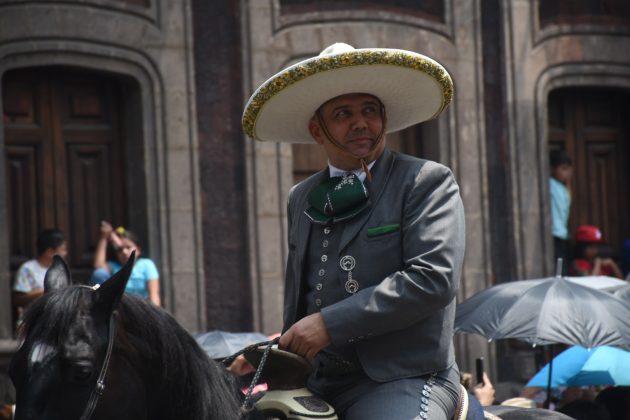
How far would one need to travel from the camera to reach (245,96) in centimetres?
1407

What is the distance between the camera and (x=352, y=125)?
5230 millimetres

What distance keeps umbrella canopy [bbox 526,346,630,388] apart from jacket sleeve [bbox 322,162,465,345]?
15.0ft

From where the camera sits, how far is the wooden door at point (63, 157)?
1343cm

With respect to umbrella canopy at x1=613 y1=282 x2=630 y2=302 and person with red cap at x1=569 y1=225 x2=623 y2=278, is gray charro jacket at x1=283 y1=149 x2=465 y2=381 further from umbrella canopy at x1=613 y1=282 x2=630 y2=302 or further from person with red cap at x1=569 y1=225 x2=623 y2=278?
person with red cap at x1=569 y1=225 x2=623 y2=278

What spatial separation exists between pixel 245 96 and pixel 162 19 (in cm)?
113

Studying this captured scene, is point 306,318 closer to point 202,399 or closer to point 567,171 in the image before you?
point 202,399

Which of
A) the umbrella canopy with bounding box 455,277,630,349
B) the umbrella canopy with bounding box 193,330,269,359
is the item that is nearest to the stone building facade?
the umbrella canopy with bounding box 193,330,269,359

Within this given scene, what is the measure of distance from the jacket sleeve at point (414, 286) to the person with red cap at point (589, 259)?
10.4 meters

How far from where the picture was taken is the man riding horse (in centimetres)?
481

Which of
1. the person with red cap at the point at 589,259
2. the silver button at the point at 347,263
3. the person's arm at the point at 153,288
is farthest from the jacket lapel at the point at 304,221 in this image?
the person with red cap at the point at 589,259

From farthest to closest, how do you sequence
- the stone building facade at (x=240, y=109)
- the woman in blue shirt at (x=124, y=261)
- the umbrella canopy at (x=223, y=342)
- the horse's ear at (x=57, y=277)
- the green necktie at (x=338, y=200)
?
1. the stone building facade at (x=240, y=109)
2. the woman in blue shirt at (x=124, y=261)
3. the umbrella canopy at (x=223, y=342)
4. the green necktie at (x=338, y=200)
5. the horse's ear at (x=57, y=277)

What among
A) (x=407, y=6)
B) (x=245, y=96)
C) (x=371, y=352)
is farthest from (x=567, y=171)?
(x=371, y=352)

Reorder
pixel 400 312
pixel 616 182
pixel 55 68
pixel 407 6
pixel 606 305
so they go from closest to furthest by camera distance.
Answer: pixel 400 312
pixel 606 305
pixel 55 68
pixel 407 6
pixel 616 182

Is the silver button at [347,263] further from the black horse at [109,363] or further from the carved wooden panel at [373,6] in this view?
the carved wooden panel at [373,6]
